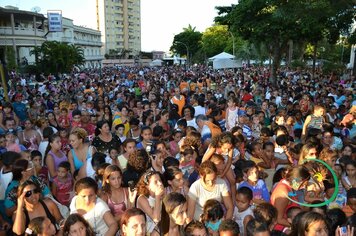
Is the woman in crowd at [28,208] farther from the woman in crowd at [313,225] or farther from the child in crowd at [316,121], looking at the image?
the child in crowd at [316,121]

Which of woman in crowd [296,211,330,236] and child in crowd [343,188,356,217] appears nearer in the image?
woman in crowd [296,211,330,236]

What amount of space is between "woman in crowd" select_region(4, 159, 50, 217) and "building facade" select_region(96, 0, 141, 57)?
97521 millimetres

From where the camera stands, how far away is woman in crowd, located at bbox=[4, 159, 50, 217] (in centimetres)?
410

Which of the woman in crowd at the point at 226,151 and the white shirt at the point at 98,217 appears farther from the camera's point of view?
the woman in crowd at the point at 226,151

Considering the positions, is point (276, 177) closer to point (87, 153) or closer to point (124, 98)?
point (87, 153)

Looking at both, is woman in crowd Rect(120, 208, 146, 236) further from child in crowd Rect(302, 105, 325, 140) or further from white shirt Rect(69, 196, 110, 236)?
child in crowd Rect(302, 105, 325, 140)

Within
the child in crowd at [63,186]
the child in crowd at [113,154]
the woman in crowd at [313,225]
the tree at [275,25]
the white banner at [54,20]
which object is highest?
the white banner at [54,20]

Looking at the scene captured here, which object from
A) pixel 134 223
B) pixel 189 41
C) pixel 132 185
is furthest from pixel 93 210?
pixel 189 41

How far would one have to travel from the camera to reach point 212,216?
3695 mm

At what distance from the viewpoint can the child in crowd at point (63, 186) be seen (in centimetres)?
504

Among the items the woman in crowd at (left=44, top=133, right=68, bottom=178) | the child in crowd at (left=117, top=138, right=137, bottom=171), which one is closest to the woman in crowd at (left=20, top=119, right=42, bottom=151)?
the woman in crowd at (left=44, top=133, right=68, bottom=178)

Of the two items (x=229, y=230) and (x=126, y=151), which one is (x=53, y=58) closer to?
(x=126, y=151)

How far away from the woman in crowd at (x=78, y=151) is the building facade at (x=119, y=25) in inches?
3785

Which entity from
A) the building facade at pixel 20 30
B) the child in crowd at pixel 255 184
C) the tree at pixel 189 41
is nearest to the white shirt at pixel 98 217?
the child in crowd at pixel 255 184
